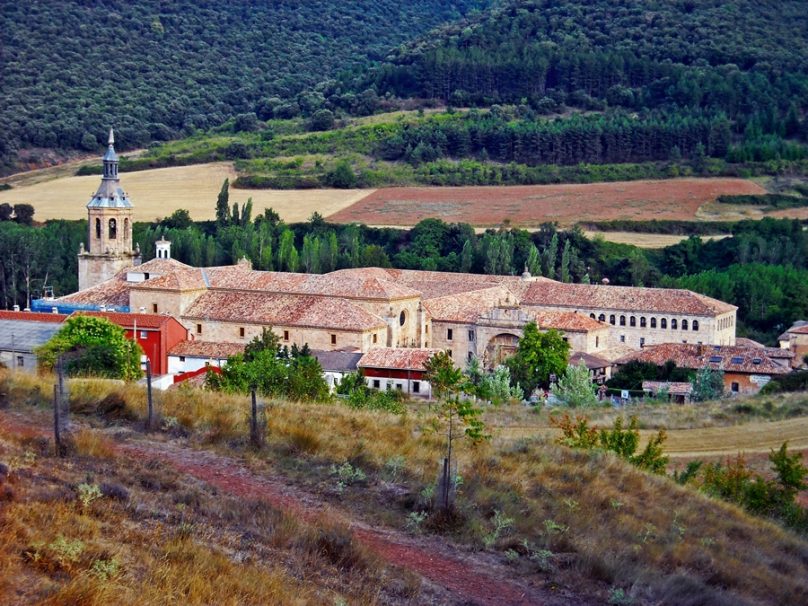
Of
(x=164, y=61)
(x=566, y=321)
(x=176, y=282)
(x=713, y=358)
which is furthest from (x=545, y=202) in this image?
(x=164, y=61)

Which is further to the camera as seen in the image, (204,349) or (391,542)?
(204,349)

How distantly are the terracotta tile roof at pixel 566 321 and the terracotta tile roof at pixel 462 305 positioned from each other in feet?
7.52

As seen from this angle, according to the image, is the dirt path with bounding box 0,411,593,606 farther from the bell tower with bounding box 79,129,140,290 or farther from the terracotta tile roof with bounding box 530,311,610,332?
the bell tower with bounding box 79,129,140,290

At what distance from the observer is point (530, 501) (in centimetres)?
1370

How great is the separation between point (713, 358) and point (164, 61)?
10546cm

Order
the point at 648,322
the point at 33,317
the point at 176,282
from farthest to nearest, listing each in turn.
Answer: the point at 648,322
the point at 176,282
the point at 33,317

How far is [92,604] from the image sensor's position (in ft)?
26.6

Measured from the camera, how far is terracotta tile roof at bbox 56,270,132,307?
51.9 metres

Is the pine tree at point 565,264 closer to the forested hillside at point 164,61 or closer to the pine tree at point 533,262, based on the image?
the pine tree at point 533,262

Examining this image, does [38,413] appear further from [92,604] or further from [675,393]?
[675,393]

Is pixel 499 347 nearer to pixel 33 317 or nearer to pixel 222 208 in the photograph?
pixel 33 317

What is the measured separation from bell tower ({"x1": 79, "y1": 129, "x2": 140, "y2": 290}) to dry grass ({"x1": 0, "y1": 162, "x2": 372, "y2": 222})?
985 inches

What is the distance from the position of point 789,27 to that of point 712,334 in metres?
79.3

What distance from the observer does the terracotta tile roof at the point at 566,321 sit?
50.7 meters
